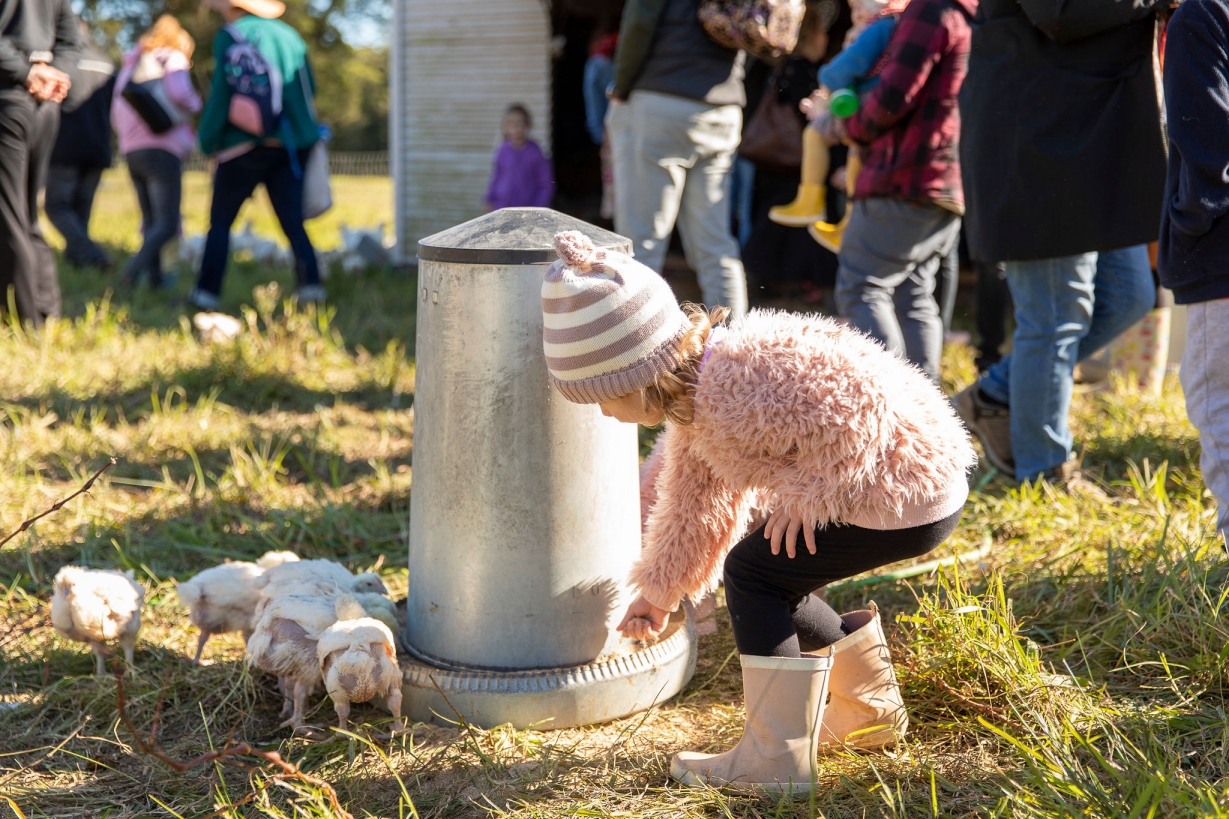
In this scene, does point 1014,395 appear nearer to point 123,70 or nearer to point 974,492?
point 974,492

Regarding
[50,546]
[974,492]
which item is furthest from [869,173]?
[50,546]

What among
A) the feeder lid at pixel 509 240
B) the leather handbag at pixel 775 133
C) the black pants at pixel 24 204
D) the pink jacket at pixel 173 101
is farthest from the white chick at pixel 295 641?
the pink jacket at pixel 173 101

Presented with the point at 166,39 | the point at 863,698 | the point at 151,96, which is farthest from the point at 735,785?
the point at 166,39

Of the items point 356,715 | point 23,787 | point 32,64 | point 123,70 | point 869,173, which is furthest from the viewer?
point 123,70

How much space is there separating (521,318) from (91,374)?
3.62m

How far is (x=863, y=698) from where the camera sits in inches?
88.0

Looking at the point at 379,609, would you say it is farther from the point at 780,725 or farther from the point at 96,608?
the point at 780,725

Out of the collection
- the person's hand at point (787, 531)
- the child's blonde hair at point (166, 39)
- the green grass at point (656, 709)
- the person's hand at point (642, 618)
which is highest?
the child's blonde hair at point (166, 39)

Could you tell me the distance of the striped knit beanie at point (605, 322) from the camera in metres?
1.95

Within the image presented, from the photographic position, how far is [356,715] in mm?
2426

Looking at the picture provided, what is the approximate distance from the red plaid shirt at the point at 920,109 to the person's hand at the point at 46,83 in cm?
376

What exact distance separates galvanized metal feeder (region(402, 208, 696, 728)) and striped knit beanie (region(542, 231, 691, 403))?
241 mm

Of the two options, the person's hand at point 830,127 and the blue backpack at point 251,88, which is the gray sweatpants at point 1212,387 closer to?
the person's hand at point 830,127

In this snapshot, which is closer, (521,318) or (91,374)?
(521,318)
